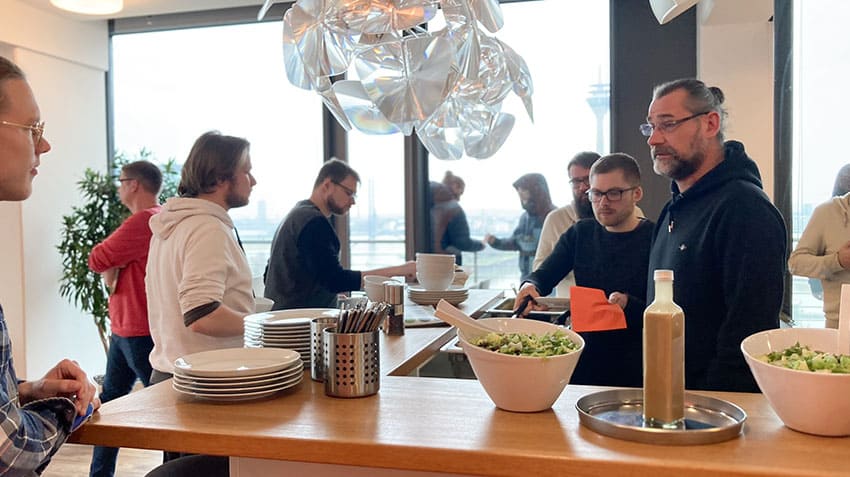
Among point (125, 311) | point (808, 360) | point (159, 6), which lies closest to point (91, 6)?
point (159, 6)

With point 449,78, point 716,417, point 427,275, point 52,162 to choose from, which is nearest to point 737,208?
point 716,417

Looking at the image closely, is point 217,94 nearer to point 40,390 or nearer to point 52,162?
point 52,162

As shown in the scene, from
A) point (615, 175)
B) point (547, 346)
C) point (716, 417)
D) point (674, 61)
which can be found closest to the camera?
point (716, 417)

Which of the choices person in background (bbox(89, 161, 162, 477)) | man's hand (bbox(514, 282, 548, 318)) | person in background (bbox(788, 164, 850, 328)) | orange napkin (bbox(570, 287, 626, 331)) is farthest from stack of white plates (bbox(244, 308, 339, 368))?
person in background (bbox(788, 164, 850, 328))

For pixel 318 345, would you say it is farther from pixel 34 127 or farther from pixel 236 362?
pixel 34 127

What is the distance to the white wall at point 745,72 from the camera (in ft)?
14.0

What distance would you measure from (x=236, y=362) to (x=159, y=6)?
14.0ft

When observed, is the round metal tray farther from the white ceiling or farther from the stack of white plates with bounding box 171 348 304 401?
the white ceiling

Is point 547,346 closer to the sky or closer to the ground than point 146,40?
closer to the ground

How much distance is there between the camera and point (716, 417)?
4.79ft

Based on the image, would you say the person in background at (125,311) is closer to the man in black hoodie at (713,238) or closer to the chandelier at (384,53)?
the chandelier at (384,53)

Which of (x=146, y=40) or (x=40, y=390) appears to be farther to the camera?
(x=146, y=40)

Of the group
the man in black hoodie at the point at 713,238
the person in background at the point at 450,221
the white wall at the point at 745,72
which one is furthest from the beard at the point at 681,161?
the person in background at the point at 450,221

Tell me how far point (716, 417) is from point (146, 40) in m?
5.65
